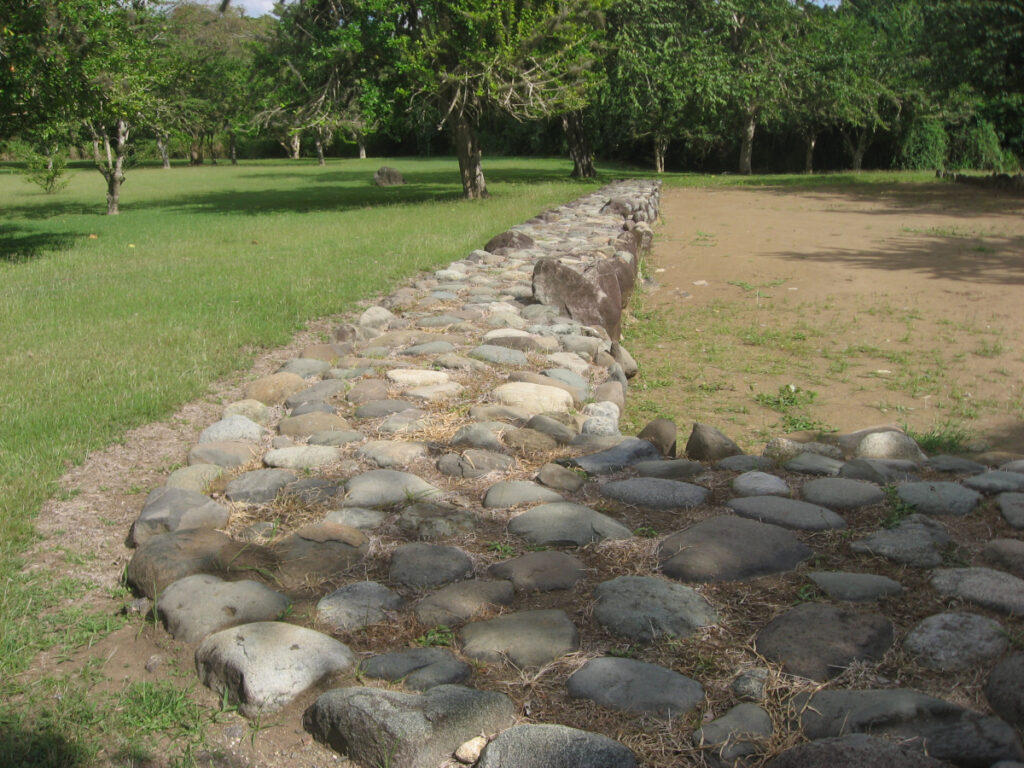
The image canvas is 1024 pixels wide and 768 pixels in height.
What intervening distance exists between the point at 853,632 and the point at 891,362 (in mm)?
5188

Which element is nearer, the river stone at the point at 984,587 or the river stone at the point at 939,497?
the river stone at the point at 984,587

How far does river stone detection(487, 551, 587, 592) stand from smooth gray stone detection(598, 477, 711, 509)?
2.05 feet

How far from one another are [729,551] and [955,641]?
0.79 meters

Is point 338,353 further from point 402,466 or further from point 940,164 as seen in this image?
point 940,164

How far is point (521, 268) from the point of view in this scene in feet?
31.3

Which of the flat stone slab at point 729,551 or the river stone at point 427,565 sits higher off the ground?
the flat stone slab at point 729,551

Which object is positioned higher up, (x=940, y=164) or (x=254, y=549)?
(x=940, y=164)

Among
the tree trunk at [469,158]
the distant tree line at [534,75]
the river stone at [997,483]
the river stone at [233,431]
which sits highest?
the distant tree line at [534,75]

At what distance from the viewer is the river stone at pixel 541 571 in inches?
117

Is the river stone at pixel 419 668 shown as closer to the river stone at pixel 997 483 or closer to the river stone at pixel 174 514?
the river stone at pixel 174 514

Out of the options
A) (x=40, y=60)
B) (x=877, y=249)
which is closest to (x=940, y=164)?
(x=877, y=249)

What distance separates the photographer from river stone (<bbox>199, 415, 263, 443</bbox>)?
4.36 m

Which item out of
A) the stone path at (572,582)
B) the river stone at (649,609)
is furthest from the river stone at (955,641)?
the river stone at (649,609)

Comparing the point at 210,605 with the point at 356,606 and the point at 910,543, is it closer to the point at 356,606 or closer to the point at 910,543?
the point at 356,606
